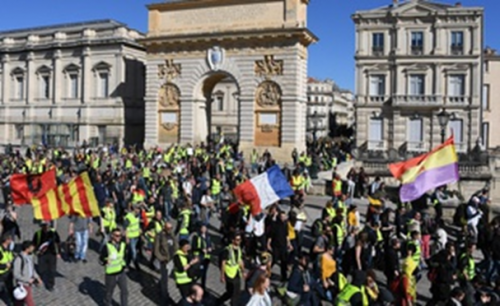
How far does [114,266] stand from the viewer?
9938mm

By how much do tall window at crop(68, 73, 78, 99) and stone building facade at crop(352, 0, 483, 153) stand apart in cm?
2390

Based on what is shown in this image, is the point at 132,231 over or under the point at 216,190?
under

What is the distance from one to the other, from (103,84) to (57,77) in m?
4.93

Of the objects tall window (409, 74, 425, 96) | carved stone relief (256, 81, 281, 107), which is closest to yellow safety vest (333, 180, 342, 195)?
carved stone relief (256, 81, 281, 107)

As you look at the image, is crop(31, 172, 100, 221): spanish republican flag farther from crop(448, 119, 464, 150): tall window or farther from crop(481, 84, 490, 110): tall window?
crop(481, 84, 490, 110): tall window

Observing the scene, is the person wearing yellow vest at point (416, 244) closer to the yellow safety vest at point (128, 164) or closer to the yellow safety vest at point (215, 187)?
the yellow safety vest at point (215, 187)

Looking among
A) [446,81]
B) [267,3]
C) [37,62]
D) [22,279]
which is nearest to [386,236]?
[22,279]

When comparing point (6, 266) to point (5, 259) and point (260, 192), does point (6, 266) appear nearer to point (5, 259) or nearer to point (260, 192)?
point (5, 259)

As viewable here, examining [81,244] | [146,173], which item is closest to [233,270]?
[81,244]

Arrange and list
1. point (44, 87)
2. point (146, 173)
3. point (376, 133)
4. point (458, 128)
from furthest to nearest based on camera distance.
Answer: point (44, 87) → point (376, 133) → point (458, 128) → point (146, 173)

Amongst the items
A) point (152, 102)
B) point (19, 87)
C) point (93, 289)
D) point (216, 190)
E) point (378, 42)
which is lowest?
point (93, 289)

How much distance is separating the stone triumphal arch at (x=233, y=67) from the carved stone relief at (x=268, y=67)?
0.21ft

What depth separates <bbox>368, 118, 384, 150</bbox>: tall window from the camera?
44906 millimetres

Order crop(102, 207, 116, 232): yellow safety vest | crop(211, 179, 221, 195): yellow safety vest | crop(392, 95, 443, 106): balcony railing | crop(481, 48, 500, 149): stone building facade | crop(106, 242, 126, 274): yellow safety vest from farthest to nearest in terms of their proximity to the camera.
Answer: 1. crop(481, 48, 500, 149): stone building facade
2. crop(392, 95, 443, 106): balcony railing
3. crop(211, 179, 221, 195): yellow safety vest
4. crop(102, 207, 116, 232): yellow safety vest
5. crop(106, 242, 126, 274): yellow safety vest
